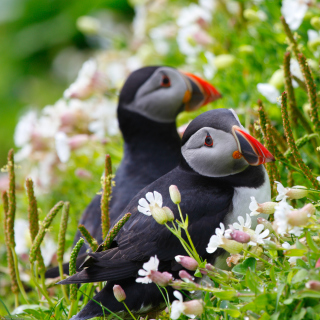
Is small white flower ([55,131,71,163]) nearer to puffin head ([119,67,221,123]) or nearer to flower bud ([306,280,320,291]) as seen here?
puffin head ([119,67,221,123])

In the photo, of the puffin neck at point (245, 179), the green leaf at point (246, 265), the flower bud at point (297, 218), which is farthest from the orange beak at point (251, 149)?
the flower bud at point (297, 218)

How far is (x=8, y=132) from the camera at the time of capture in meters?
6.56


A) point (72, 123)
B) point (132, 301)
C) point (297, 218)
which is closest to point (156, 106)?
point (72, 123)

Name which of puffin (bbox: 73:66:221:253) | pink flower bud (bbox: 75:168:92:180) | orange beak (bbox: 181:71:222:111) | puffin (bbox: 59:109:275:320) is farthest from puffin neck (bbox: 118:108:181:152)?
puffin (bbox: 59:109:275:320)

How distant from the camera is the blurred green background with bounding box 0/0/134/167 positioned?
6.77 meters

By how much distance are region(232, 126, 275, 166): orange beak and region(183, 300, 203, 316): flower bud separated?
584 millimetres

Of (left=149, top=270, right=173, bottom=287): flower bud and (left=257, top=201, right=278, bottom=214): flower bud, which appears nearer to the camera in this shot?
(left=149, top=270, right=173, bottom=287): flower bud

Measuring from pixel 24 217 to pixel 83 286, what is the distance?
197 cm

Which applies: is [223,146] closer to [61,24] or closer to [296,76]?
[296,76]

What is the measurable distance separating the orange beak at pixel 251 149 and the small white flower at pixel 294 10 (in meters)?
1.08

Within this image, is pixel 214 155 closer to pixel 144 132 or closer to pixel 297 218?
pixel 297 218

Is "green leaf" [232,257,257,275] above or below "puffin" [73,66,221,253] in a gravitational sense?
above

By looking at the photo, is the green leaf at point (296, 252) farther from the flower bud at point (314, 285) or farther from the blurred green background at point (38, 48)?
the blurred green background at point (38, 48)

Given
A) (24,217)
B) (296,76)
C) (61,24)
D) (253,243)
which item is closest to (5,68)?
(61,24)
